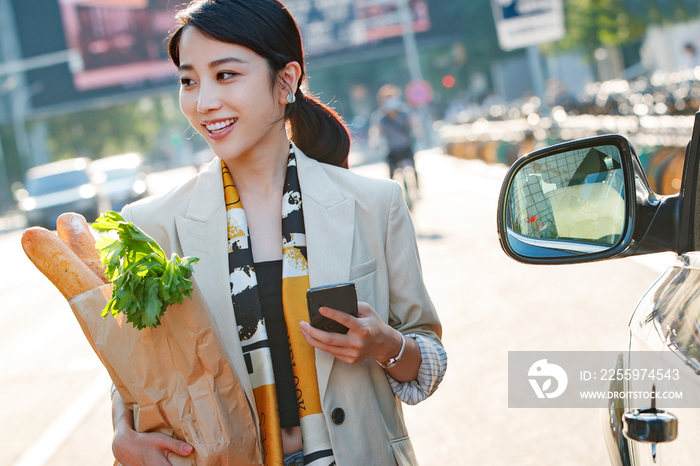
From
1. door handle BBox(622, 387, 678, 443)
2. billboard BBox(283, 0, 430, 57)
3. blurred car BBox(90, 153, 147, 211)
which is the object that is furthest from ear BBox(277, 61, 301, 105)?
billboard BBox(283, 0, 430, 57)

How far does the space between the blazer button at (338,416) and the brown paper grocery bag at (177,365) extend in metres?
0.29

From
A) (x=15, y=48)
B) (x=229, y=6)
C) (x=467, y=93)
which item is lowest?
(x=467, y=93)

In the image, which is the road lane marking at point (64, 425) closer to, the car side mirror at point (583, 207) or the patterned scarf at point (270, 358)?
the patterned scarf at point (270, 358)

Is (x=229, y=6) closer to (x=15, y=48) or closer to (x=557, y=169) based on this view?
(x=557, y=169)

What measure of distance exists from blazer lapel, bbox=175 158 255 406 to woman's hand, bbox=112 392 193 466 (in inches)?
8.7

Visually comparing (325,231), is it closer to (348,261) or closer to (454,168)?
(348,261)

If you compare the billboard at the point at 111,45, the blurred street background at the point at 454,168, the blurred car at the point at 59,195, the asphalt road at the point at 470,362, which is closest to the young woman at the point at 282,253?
the blurred street background at the point at 454,168

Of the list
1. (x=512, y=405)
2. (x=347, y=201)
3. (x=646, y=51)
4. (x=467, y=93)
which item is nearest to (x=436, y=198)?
(x=512, y=405)

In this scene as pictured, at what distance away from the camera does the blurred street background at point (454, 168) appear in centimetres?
477

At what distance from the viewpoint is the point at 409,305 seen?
6.63ft

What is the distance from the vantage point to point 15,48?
45.2 m

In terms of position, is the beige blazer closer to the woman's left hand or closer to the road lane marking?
the woman's left hand

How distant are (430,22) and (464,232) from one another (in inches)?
1259

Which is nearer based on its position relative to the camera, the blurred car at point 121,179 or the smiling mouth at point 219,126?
the smiling mouth at point 219,126
